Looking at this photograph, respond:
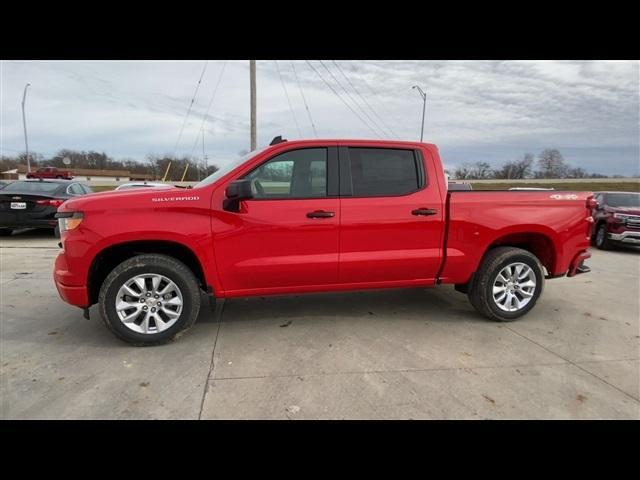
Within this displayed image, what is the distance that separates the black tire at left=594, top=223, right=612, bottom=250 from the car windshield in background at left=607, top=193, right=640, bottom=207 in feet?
2.37

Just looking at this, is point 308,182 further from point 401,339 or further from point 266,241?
point 401,339

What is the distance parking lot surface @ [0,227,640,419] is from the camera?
8.57 ft

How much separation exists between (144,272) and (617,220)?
36.2 ft

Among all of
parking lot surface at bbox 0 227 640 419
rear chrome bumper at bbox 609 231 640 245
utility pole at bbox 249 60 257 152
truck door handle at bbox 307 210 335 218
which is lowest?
parking lot surface at bbox 0 227 640 419

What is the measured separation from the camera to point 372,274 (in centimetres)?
386

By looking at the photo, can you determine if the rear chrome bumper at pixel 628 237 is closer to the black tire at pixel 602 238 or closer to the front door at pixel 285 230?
the black tire at pixel 602 238

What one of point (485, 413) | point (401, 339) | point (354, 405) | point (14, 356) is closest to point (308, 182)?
point (401, 339)

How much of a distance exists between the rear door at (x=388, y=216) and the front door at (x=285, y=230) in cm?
15

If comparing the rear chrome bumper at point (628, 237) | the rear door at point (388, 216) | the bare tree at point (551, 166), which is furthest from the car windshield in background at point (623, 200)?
the bare tree at point (551, 166)

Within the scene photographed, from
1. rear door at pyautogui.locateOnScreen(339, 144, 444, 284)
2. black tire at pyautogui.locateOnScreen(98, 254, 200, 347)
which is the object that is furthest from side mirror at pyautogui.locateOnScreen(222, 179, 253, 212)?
rear door at pyautogui.locateOnScreen(339, 144, 444, 284)

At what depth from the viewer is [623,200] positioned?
1015 cm

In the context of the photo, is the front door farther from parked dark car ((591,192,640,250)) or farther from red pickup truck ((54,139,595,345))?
parked dark car ((591,192,640,250))

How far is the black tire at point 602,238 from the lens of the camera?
9.79 meters

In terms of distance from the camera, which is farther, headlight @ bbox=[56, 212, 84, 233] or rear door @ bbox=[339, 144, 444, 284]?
rear door @ bbox=[339, 144, 444, 284]
